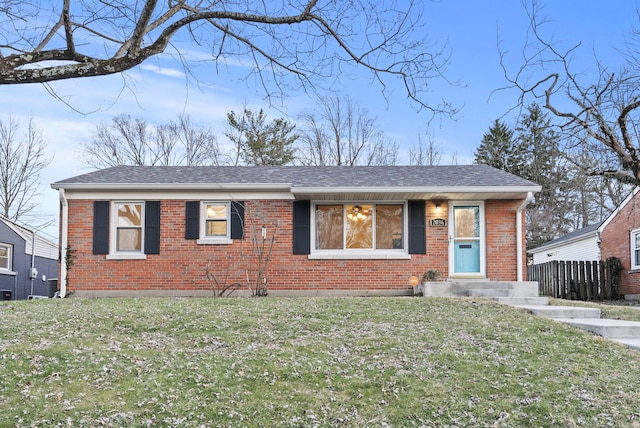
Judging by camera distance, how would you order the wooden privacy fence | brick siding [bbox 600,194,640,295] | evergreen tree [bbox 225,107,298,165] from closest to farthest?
the wooden privacy fence
brick siding [bbox 600,194,640,295]
evergreen tree [bbox 225,107,298,165]

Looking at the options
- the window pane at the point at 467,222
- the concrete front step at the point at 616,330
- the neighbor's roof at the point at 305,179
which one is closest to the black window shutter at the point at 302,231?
the neighbor's roof at the point at 305,179

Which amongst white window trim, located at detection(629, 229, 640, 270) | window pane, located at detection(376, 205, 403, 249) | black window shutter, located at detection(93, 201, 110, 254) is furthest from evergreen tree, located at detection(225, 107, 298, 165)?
white window trim, located at detection(629, 229, 640, 270)

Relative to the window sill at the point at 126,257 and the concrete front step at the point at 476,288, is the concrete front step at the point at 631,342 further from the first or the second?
the window sill at the point at 126,257

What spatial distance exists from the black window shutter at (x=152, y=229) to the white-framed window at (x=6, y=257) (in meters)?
10.8

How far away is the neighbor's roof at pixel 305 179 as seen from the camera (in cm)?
1384

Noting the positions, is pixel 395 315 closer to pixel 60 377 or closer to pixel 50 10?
pixel 60 377

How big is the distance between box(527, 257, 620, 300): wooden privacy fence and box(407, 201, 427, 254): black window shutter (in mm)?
7028

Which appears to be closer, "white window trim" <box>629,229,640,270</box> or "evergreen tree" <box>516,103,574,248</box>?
"white window trim" <box>629,229,640,270</box>

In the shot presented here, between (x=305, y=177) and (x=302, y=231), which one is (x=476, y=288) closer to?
(x=302, y=231)

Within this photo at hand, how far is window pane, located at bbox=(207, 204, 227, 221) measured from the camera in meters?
14.6

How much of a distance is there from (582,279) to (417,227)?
7.82m

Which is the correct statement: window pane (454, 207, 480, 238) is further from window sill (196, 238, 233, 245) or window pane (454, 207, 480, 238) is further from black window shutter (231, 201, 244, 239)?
window sill (196, 238, 233, 245)

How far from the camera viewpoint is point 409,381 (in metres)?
6.28

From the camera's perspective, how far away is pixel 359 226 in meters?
14.7
